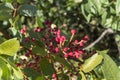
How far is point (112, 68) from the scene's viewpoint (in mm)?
1270

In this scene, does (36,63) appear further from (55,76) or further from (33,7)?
(33,7)

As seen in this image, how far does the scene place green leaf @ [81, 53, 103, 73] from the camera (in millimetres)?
1506

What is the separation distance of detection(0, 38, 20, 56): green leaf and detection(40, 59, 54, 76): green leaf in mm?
263

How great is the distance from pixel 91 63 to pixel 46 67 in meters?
0.19

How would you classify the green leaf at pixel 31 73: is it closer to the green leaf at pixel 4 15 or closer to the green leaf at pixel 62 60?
the green leaf at pixel 62 60

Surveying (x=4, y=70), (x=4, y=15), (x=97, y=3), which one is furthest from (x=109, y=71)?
(x=97, y=3)

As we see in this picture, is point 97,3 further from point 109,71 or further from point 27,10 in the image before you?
point 109,71

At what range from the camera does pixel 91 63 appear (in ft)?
5.07

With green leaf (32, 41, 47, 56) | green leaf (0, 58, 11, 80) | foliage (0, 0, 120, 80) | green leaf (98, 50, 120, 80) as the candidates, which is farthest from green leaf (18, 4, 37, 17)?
green leaf (98, 50, 120, 80)

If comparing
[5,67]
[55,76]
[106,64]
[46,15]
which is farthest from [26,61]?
[46,15]

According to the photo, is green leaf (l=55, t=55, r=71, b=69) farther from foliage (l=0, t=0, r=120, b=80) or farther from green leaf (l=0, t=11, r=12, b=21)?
green leaf (l=0, t=11, r=12, b=21)

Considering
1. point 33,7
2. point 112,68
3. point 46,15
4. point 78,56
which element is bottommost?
point 112,68

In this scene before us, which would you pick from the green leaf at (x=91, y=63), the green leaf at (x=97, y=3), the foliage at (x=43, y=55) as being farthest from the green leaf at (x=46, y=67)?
the green leaf at (x=97, y=3)

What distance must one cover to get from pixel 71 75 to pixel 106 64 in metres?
0.37
